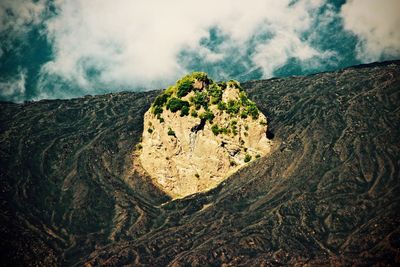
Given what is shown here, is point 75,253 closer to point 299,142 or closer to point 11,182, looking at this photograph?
point 11,182

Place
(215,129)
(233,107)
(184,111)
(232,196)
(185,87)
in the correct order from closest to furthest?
(232,196), (184,111), (215,129), (185,87), (233,107)

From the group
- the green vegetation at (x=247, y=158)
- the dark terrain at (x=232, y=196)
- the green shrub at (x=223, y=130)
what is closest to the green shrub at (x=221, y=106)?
the green shrub at (x=223, y=130)

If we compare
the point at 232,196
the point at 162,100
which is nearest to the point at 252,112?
the point at 162,100

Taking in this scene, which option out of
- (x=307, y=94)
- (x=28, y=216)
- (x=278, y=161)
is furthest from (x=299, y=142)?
(x=28, y=216)

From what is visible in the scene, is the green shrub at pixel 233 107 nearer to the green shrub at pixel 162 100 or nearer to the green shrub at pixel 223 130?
the green shrub at pixel 223 130

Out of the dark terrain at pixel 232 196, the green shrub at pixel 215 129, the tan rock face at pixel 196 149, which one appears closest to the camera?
the dark terrain at pixel 232 196

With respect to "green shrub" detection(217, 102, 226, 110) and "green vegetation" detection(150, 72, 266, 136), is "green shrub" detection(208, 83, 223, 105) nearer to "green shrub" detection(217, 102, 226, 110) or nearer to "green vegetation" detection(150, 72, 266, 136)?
"green vegetation" detection(150, 72, 266, 136)

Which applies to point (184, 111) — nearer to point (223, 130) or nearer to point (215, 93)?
point (223, 130)

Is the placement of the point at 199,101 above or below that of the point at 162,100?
below

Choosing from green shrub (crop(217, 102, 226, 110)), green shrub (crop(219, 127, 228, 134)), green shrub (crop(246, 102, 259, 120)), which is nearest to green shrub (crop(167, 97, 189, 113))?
green shrub (crop(217, 102, 226, 110))
